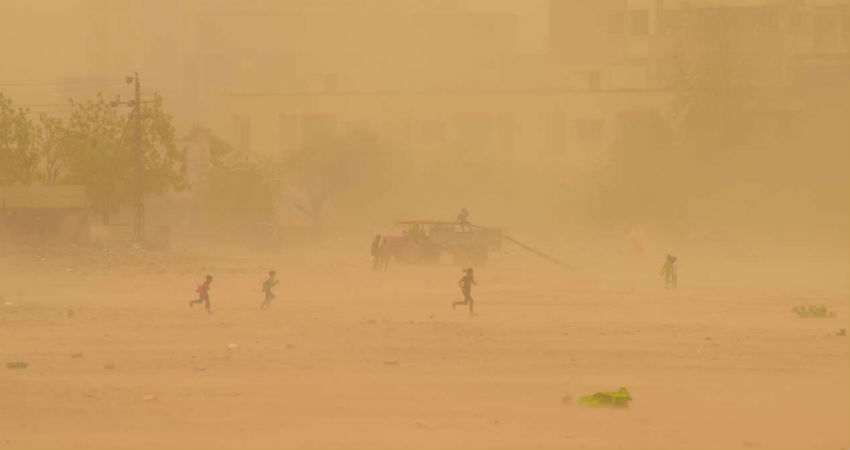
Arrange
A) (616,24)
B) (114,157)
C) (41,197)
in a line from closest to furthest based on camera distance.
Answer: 1. (41,197)
2. (114,157)
3. (616,24)

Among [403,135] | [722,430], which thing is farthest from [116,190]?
[722,430]

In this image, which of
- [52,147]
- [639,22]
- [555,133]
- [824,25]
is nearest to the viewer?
[52,147]

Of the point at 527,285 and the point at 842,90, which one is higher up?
the point at 842,90

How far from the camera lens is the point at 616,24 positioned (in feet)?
241

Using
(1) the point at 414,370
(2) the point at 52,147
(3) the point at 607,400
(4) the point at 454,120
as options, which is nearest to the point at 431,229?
(2) the point at 52,147

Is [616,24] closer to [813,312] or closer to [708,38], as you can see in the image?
[708,38]

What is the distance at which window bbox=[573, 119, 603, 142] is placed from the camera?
6856 cm

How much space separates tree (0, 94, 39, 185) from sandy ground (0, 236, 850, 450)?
61.0ft

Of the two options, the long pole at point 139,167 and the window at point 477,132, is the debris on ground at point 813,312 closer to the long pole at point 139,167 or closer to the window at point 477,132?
the long pole at point 139,167

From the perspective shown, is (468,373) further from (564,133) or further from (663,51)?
(663,51)

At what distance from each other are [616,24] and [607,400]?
59233mm

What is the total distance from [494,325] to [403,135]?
48.7 m

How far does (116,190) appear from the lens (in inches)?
1892

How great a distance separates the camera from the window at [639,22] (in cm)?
7250
